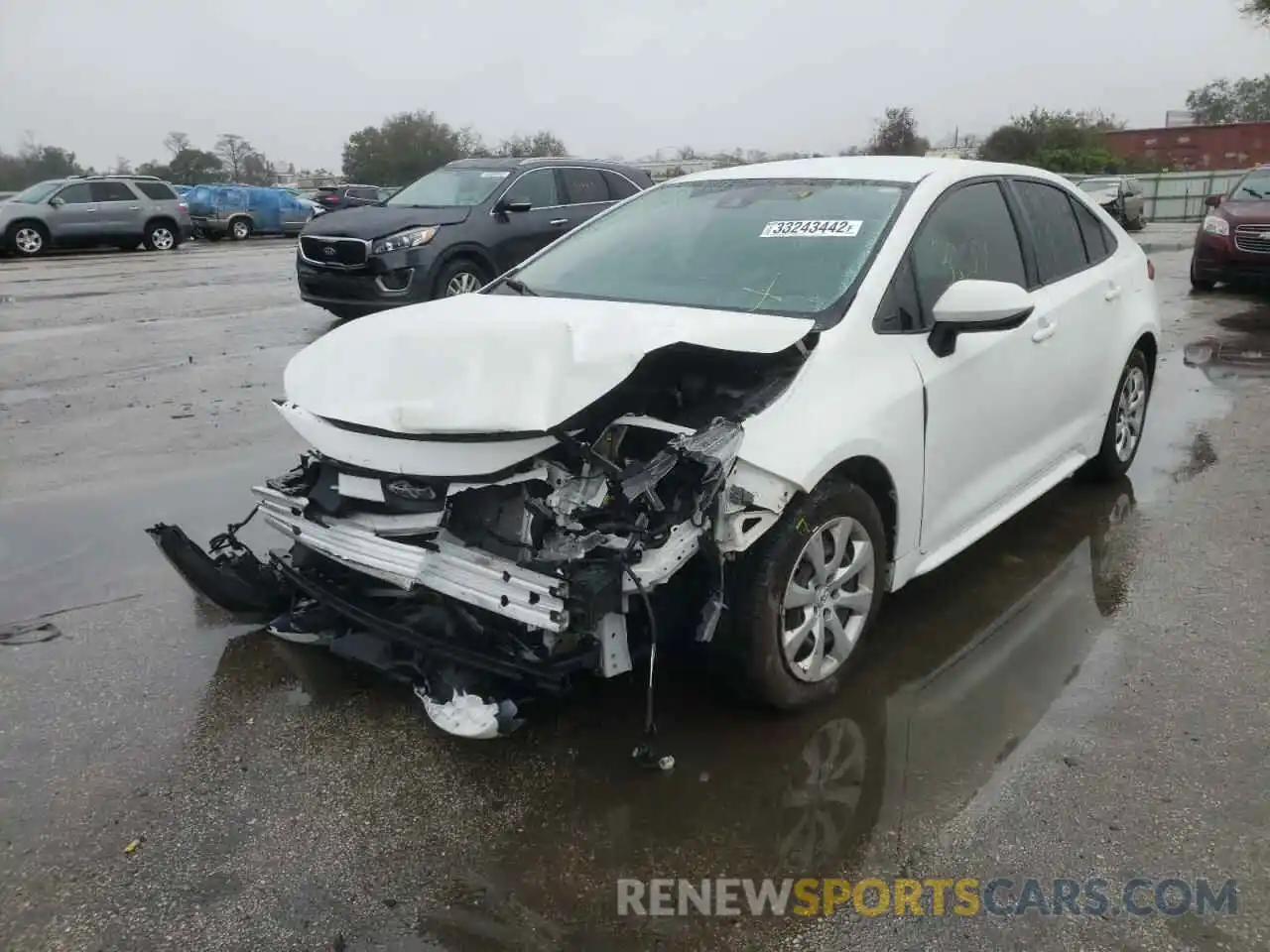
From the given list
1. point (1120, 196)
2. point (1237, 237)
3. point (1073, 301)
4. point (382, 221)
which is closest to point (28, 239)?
point (382, 221)

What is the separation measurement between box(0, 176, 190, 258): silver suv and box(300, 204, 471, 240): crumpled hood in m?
14.5

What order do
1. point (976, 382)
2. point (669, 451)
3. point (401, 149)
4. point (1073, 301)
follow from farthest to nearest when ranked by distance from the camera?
point (401, 149), point (1073, 301), point (976, 382), point (669, 451)

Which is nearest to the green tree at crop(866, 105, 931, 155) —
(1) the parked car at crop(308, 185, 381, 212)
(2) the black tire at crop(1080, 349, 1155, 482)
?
(1) the parked car at crop(308, 185, 381, 212)

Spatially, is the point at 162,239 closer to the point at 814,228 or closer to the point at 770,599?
the point at 814,228

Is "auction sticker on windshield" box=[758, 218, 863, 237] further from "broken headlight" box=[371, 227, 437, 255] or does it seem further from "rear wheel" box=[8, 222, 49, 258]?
"rear wheel" box=[8, 222, 49, 258]

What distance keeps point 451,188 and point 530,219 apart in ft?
3.09

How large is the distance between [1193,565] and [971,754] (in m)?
2.02

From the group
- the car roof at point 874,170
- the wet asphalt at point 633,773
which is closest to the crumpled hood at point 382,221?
the wet asphalt at point 633,773

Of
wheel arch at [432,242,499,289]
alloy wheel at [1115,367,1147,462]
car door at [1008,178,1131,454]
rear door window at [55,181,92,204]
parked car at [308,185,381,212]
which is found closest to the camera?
car door at [1008,178,1131,454]

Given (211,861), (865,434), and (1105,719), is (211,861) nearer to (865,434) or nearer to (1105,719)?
(865,434)

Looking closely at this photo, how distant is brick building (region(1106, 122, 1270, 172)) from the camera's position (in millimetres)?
48938

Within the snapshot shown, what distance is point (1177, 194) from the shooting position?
34.9m


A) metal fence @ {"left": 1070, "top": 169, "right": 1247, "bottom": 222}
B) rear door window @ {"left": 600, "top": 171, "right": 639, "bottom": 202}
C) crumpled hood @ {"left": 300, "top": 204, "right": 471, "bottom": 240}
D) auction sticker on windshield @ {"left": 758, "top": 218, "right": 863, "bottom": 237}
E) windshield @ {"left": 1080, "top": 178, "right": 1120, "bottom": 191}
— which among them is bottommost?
metal fence @ {"left": 1070, "top": 169, "right": 1247, "bottom": 222}

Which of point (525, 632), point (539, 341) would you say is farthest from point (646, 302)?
point (525, 632)
